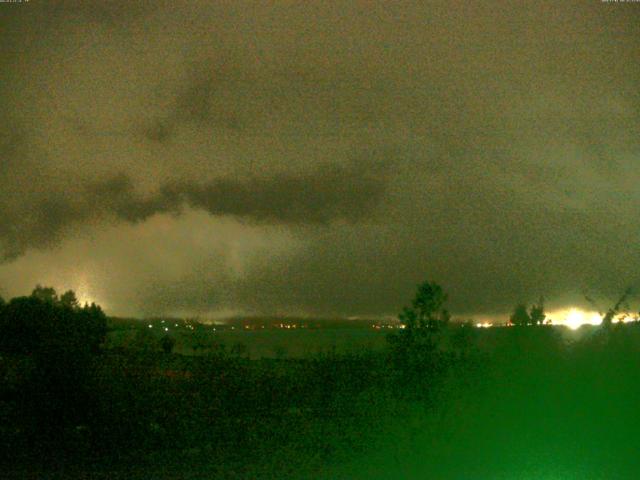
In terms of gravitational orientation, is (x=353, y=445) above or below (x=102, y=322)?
below

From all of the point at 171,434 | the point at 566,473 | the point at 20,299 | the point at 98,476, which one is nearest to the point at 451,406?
the point at 566,473

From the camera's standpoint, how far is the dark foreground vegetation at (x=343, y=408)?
14.8 metres

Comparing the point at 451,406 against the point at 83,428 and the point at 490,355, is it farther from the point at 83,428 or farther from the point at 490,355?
the point at 83,428

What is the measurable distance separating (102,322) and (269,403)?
650 centimetres

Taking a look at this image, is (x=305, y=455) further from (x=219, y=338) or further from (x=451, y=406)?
(x=219, y=338)

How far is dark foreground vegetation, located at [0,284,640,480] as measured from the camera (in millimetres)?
14828

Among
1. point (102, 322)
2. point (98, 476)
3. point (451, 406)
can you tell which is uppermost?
point (102, 322)

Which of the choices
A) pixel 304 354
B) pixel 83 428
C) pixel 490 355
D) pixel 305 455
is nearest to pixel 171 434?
pixel 83 428

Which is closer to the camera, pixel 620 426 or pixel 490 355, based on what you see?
pixel 620 426

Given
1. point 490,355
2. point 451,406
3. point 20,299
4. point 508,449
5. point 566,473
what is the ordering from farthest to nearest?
point 20,299
point 490,355
point 451,406
point 508,449
point 566,473

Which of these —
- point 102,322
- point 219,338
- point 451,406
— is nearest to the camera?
point 451,406

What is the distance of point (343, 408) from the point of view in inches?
668

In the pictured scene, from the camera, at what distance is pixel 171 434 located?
16.7 metres

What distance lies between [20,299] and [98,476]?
6.09 metres
